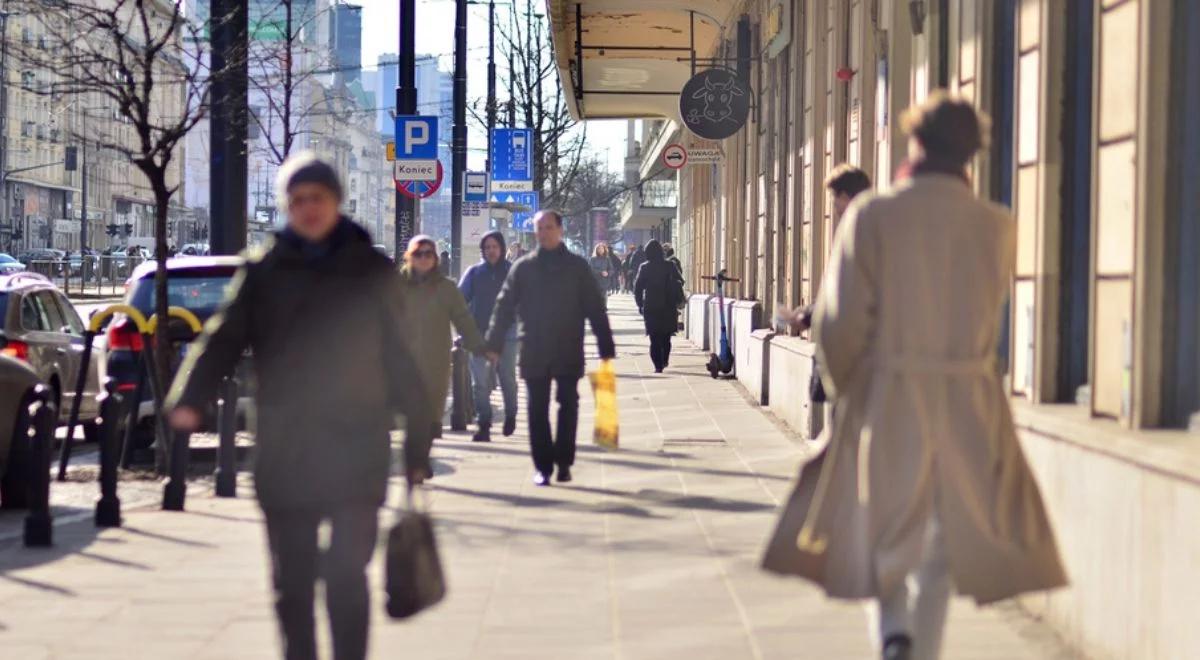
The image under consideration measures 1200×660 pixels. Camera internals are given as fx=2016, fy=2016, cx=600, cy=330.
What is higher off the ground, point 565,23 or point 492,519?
point 565,23

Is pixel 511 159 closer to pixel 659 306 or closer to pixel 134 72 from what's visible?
pixel 659 306

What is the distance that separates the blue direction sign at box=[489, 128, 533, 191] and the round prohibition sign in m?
14.8

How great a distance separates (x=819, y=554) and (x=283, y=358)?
162 centimetres

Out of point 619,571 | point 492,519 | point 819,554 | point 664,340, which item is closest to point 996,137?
point 619,571

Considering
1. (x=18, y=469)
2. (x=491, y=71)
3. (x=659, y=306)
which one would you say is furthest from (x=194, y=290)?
(x=491, y=71)

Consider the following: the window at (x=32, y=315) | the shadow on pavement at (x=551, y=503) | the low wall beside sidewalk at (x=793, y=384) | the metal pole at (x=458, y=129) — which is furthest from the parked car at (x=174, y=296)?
the metal pole at (x=458, y=129)

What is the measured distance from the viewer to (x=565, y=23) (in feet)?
94.8

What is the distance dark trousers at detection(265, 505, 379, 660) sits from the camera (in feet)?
18.8

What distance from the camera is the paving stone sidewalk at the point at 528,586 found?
24.1ft

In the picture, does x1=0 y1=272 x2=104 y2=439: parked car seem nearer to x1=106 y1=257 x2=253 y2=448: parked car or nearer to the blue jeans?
x1=106 y1=257 x2=253 y2=448: parked car

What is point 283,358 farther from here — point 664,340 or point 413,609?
point 664,340

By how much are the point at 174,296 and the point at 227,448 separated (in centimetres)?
305

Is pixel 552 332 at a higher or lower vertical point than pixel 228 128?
lower

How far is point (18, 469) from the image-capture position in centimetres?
1212
